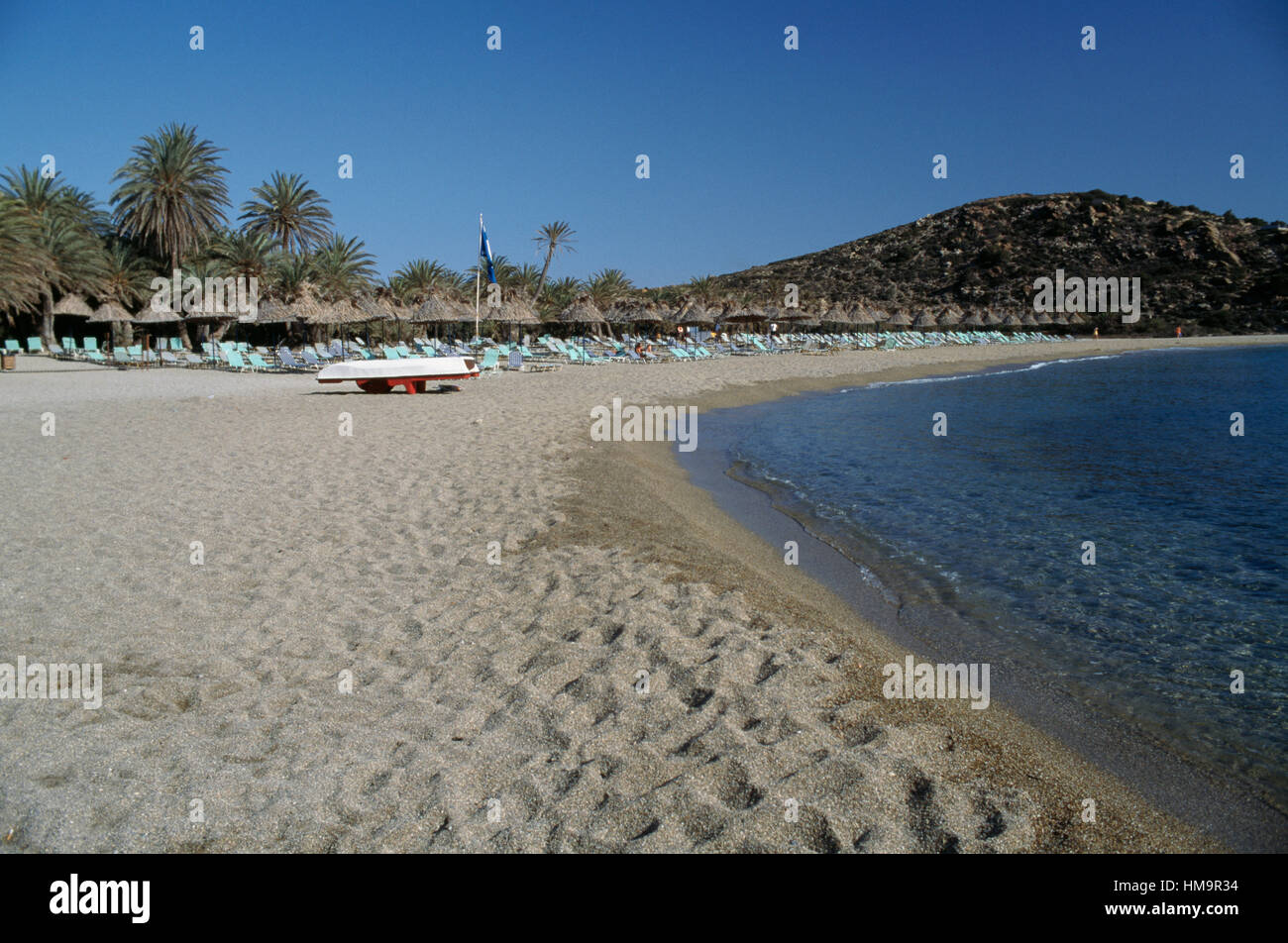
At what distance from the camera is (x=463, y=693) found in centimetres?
334

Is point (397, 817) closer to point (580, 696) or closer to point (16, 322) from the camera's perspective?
point (580, 696)

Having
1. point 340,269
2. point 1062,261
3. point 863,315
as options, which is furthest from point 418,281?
point 1062,261

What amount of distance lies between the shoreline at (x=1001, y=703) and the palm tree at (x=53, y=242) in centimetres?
2766

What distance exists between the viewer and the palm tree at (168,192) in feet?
108

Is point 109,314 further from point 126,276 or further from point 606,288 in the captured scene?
point 606,288

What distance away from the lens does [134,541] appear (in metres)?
5.16

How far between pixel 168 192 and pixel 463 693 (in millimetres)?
38310

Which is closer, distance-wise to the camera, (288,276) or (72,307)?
(72,307)

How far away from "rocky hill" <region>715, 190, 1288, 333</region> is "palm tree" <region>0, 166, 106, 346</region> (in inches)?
1398

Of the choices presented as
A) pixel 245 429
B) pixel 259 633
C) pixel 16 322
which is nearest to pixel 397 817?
pixel 259 633

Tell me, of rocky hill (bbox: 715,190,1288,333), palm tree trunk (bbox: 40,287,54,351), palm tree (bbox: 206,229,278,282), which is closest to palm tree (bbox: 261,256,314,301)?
palm tree (bbox: 206,229,278,282)

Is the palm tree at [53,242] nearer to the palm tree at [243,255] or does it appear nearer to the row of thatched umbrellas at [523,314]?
the row of thatched umbrellas at [523,314]
